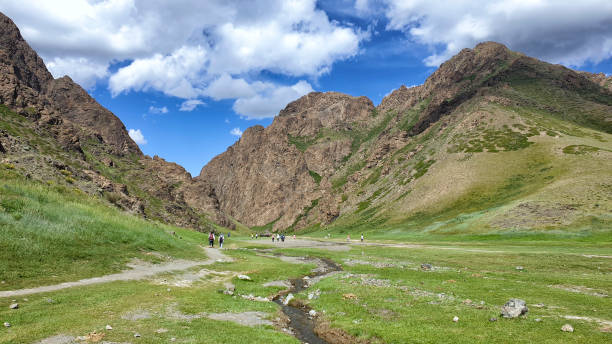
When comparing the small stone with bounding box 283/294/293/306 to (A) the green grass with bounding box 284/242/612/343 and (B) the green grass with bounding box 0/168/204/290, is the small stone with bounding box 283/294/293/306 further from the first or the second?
(B) the green grass with bounding box 0/168/204/290

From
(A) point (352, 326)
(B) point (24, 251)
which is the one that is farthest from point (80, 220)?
(A) point (352, 326)

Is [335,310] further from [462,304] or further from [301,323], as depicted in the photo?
[462,304]

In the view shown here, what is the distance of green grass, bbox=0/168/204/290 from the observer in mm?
23578

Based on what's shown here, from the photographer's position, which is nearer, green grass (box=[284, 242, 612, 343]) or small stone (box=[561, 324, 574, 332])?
small stone (box=[561, 324, 574, 332])

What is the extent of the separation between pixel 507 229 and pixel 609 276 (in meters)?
72.1

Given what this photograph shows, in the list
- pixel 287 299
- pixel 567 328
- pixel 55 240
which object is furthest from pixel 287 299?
pixel 55 240

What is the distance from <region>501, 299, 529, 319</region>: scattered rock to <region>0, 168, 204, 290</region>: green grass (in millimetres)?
29813

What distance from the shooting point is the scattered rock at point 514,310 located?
59.1 feet

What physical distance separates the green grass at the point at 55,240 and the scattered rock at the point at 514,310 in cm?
2981

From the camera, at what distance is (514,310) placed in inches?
713

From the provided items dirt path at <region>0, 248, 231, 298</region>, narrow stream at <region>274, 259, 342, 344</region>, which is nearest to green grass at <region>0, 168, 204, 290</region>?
dirt path at <region>0, 248, 231, 298</region>

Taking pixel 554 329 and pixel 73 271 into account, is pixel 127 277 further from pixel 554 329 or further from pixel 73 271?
pixel 554 329

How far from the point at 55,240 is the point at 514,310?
36.4m

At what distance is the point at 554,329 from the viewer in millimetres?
15883
